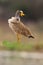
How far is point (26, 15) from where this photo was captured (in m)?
3.71

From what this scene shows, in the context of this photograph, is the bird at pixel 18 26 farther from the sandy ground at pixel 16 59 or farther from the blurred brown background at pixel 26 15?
the sandy ground at pixel 16 59

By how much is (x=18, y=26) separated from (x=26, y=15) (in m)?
0.12

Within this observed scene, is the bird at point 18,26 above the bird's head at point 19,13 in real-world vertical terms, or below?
below

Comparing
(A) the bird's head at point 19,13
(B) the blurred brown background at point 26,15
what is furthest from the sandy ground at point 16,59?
(A) the bird's head at point 19,13

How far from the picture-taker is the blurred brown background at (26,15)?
3688 millimetres

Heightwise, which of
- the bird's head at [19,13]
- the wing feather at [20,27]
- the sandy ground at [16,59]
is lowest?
the sandy ground at [16,59]

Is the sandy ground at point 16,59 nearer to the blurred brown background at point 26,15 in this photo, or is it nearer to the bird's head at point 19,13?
the blurred brown background at point 26,15

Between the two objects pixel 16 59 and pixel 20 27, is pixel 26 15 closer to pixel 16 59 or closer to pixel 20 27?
pixel 20 27

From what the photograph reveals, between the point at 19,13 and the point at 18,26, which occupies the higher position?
the point at 19,13

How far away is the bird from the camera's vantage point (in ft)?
12.1

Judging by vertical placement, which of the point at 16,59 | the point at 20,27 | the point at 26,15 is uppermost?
the point at 26,15

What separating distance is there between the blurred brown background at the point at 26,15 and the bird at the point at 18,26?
3 centimetres

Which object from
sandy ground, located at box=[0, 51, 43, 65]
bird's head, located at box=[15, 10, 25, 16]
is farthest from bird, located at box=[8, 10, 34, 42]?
sandy ground, located at box=[0, 51, 43, 65]

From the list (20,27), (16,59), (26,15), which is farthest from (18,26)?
(16,59)
